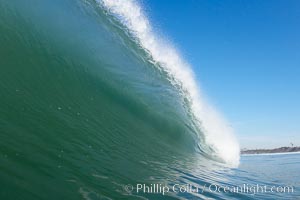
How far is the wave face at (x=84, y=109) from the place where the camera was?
4312 mm

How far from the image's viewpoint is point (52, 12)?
33.3ft

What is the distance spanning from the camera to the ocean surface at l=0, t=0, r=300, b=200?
4352mm

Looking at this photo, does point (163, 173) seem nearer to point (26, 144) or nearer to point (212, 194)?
point (212, 194)

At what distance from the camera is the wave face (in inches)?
170

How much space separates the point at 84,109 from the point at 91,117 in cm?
27

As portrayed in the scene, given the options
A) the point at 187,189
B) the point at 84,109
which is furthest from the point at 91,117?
the point at 187,189

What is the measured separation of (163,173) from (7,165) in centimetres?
325

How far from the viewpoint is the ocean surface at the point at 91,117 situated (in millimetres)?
4352

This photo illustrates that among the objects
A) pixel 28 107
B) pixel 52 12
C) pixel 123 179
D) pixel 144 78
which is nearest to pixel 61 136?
pixel 28 107

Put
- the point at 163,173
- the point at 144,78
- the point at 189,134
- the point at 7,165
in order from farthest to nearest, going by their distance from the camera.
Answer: the point at 189,134
the point at 144,78
the point at 163,173
the point at 7,165

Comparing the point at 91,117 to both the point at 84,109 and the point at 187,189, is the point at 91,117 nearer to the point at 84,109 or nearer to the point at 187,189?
the point at 84,109

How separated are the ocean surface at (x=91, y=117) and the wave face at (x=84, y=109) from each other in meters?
0.03

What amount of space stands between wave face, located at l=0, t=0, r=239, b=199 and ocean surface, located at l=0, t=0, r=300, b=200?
0.03 meters

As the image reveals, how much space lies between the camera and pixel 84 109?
7.12 m
